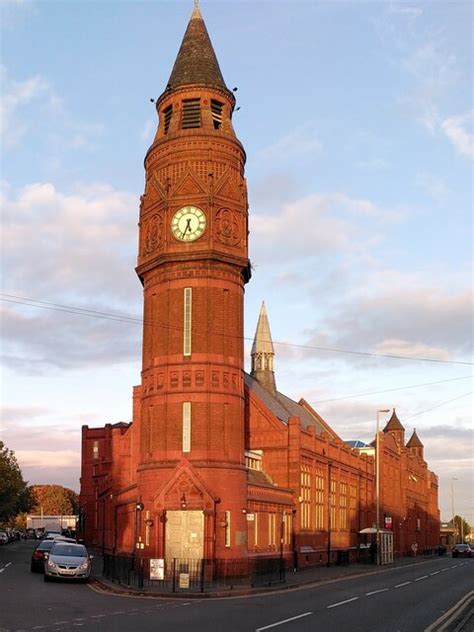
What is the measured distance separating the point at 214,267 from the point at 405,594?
1942cm

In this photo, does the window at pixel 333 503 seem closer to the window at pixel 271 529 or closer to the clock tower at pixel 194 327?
the window at pixel 271 529

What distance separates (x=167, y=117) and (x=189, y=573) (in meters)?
26.8

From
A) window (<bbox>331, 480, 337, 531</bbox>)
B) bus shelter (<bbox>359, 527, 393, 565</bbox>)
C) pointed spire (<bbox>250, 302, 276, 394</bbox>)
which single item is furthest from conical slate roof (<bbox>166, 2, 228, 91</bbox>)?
bus shelter (<bbox>359, 527, 393, 565</bbox>)

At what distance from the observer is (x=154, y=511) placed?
40906mm

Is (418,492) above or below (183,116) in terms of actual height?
below

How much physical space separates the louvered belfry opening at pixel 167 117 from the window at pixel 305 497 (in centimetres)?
2535

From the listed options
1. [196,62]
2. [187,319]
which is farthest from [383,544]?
[196,62]

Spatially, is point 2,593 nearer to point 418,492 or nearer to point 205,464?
point 205,464

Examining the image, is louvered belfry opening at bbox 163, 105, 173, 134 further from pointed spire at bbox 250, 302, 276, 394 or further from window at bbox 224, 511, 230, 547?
pointed spire at bbox 250, 302, 276, 394

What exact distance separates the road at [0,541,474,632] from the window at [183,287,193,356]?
13386 millimetres

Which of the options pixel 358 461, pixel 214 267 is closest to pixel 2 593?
pixel 214 267

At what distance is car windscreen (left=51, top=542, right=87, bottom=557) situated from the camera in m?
37.0

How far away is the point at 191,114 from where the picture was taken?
46531mm

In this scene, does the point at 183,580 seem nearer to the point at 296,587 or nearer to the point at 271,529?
the point at 296,587
